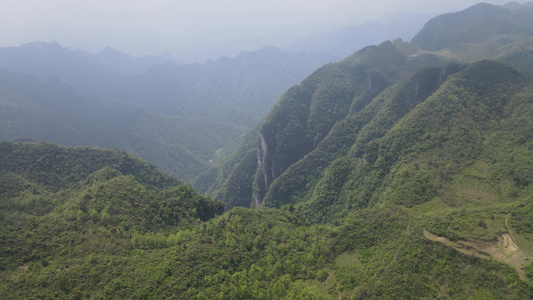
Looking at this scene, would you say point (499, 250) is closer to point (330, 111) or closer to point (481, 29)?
point (330, 111)

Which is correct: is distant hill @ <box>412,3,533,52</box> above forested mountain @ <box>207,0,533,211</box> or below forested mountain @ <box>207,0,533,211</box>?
above

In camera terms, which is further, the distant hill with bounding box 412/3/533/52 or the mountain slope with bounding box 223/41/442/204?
the distant hill with bounding box 412/3/533/52

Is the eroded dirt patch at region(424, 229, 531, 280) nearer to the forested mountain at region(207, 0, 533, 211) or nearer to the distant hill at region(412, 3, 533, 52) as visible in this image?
the forested mountain at region(207, 0, 533, 211)

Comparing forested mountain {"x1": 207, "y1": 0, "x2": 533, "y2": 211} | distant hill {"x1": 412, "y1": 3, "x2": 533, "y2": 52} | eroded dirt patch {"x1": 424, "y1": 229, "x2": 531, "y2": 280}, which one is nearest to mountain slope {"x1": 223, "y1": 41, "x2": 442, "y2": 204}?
forested mountain {"x1": 207, "y1": 0, "x2": 533, "y2": 211}

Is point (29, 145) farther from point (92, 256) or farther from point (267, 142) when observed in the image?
point (267, 142)

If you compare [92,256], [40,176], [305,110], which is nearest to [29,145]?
[40,176]

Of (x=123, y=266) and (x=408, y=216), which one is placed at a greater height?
(x=123, y=266)

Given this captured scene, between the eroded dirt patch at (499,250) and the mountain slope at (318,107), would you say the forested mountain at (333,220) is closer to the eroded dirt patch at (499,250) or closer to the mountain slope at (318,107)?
the eroded dirt patch at (499,250)

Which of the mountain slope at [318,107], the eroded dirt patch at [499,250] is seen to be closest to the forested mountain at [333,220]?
the eroded dirt patch at [499,250]
